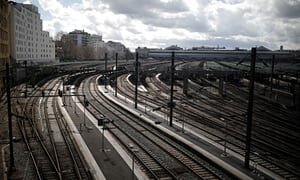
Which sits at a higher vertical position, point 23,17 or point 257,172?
point 23,17

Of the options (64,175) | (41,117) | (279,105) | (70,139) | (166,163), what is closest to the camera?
(64,175)

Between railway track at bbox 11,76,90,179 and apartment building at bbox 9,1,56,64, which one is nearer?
railway track at bbox 11,76,90,179

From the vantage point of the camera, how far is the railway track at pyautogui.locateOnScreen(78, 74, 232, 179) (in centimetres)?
1452

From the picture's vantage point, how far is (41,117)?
87.9 feet

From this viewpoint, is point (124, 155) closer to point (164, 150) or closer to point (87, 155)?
point (87, 155)

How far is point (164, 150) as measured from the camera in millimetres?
17859

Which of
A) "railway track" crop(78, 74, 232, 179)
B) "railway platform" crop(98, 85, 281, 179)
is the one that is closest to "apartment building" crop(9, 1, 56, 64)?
"railway platform" crop(98, 85, 281, 179)

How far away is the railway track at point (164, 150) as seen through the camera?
47.6 feet

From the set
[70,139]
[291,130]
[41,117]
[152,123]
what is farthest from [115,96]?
[291,130]

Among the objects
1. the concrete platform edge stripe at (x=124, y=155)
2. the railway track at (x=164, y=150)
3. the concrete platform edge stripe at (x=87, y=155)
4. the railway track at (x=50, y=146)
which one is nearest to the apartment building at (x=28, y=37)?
the railway track at (x=50, y=146)

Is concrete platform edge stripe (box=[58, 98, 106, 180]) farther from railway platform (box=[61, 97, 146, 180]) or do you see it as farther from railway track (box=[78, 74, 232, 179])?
railway track (box=[78, 74, 232, 179])

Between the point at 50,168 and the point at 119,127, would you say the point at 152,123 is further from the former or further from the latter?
the point at 50,168

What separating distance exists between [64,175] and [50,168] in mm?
1142

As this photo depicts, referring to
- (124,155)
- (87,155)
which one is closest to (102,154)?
(87,155)
